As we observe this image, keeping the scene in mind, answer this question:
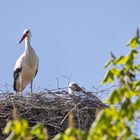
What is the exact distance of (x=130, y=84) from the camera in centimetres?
205

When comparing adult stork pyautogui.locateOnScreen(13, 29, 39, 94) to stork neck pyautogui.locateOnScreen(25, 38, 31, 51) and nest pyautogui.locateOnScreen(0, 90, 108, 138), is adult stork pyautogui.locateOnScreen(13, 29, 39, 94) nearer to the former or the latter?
stork neck pyautogui.locateOnScreen(25, 38, 31, 51)

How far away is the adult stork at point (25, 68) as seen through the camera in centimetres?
978

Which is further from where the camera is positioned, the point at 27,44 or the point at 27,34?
the point at 27,34

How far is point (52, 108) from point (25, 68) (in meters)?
3.30

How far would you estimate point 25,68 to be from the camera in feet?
32.0

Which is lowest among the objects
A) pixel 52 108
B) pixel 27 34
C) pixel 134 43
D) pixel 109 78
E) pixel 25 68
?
pixel 109 78

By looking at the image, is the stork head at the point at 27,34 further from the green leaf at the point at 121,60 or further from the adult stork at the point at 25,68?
the green leaf at the point at 121,60

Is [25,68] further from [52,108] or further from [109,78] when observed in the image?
[109,78]

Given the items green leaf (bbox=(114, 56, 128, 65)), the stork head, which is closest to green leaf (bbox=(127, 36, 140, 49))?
green leaf (bbox=(114, 56, 128, 65))

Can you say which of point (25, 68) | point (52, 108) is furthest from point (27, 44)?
point (52, 108)

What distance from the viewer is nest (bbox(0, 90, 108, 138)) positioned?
6.36 meters

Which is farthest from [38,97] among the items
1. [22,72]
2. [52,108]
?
[22,72]

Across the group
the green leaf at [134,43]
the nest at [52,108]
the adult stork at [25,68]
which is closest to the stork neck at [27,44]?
the adult stork at [25,68]

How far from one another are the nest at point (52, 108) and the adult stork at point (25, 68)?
2854 millimetres
